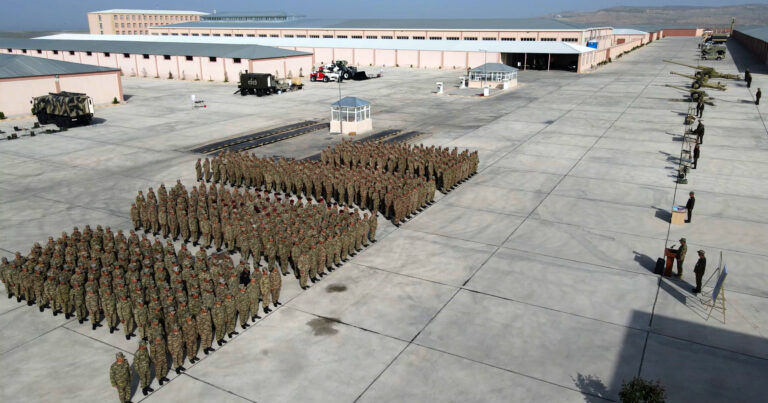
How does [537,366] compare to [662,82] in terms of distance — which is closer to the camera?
[537,366]

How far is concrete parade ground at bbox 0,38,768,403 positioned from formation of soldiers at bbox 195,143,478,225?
77cm

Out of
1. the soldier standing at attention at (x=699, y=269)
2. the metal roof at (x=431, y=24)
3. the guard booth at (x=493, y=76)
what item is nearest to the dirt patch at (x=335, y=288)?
the soldier standing at attention at (x=699, y=269)

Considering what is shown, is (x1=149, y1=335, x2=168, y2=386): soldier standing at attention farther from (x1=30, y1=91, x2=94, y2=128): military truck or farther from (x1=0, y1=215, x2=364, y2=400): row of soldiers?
(x1=30, y1=91, x2=94, y2=128): military truck

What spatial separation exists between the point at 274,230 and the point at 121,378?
632cm

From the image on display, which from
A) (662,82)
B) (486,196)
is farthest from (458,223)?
(662,82)

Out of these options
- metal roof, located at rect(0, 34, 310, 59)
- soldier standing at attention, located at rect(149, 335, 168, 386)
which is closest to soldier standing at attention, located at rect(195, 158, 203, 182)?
soldier standing at attention, located at rect(149, 335, 168, 386)

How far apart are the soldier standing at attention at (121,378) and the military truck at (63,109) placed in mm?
29064

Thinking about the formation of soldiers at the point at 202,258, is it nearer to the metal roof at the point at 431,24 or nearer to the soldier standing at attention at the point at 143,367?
the soldier standing at attention at the point at 143,367

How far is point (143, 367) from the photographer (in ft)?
30.4

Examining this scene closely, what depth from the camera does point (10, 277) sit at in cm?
1249

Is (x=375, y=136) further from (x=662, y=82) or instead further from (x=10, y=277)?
(x=662, y=82)

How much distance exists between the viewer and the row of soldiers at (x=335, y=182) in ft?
58.3

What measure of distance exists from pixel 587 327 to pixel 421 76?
172 ft

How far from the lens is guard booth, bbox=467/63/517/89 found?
49.8 meters
